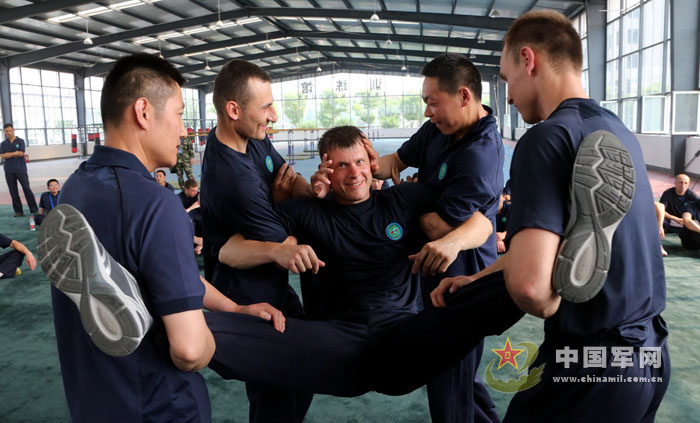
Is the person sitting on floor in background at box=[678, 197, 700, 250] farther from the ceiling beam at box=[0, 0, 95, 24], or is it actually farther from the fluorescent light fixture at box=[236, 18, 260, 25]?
the fluorescent light fixture at box=[236, 18, 260, 25]

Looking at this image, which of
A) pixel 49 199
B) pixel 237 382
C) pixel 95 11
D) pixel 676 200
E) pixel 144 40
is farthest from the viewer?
pixel 144 40

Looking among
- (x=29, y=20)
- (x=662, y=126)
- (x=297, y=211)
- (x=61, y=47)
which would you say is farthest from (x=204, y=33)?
(x=297, y=211)

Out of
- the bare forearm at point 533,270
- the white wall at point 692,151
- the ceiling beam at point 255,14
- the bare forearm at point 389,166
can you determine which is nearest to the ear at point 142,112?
the bare forearm at point 533,270

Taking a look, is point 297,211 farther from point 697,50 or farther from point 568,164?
point 697,50

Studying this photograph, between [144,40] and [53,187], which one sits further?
[144,40]

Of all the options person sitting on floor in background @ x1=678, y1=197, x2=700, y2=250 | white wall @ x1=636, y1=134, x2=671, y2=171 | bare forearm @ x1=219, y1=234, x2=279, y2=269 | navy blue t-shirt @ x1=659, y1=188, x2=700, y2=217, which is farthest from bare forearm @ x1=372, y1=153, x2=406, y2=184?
white wall @ x1=636, y1=134, x2=671, y2=171

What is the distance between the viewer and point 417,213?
2.29m

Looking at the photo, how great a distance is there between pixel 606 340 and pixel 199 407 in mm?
1183

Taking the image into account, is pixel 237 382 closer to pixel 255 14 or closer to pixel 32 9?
pixel 32 9

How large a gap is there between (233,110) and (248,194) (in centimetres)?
40

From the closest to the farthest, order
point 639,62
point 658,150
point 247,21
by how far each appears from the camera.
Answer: point 658,150 → point 639,62 → point 247,21

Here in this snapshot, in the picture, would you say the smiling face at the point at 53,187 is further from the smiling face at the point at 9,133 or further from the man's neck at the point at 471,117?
the man's neck at the point at 471,117

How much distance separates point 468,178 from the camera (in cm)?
236

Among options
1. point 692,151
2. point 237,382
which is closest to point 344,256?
point 237,382
